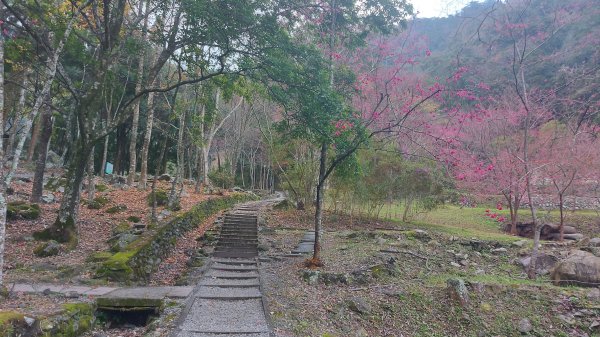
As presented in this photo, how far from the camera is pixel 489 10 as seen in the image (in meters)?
7.49

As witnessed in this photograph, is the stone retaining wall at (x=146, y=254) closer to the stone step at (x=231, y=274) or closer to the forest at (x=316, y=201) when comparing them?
the forest at (x=316, y=201)

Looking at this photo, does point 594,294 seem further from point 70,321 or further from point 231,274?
point 70,321

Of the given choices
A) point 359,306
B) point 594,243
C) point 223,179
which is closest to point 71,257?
point 359,306

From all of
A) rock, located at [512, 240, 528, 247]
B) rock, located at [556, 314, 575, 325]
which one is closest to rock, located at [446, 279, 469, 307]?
rock, located at [556, 314, 575, 325]

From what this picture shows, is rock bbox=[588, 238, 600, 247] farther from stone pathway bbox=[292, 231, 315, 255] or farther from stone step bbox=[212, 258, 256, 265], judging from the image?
stone step bbox=[212, 258, 256, 265]

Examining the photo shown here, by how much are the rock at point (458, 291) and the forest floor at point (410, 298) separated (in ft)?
0.35

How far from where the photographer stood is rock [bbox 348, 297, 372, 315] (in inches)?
257

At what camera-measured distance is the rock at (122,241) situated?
761 cm

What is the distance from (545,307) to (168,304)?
278 inches

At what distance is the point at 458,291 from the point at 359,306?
6.86 feet

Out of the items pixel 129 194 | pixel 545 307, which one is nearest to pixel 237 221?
pixel 129 194

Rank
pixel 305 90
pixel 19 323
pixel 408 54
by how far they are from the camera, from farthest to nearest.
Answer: pixel 408 54
pixel 305 90
pixel 19 323

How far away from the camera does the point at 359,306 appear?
6.59 m

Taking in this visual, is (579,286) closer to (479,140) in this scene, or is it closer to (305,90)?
(305,90)
